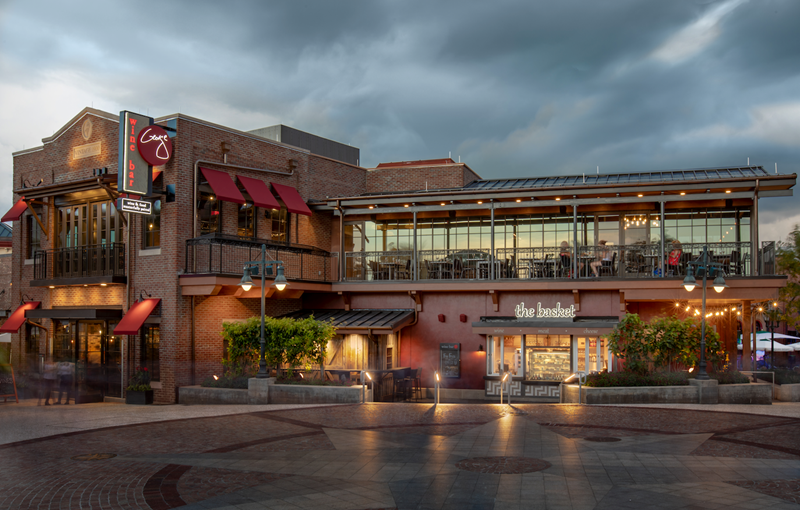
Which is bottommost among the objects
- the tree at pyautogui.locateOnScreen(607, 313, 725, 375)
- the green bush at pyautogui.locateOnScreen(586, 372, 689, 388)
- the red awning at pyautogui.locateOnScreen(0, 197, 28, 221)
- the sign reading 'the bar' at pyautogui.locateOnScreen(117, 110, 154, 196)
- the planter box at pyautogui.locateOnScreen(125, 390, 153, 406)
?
the planter box at pyautogui.locateOnScreen(125, 390, 153, 406)

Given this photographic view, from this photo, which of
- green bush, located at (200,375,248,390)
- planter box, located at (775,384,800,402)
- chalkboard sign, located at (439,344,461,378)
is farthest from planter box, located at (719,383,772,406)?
green bush, located at (200,375,248,390)

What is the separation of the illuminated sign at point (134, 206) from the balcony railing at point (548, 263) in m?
7.90

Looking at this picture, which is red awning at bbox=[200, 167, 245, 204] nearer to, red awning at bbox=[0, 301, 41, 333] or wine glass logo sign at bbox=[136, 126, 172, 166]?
wine glass logo sign at bbox=[136, 126, 172, 166]

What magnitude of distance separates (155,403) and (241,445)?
32.3 feet

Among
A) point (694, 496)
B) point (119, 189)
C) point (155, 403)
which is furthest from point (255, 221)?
point (694, 496)

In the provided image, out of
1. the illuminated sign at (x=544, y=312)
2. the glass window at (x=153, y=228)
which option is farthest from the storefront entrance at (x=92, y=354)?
the illuminated sign at (x=544, y=312)

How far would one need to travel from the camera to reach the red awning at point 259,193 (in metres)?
22.6

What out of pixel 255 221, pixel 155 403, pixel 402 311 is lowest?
pixel 155 403

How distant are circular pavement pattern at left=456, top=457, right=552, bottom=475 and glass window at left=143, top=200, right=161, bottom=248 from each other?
15.0 m

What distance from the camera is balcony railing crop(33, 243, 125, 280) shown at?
22484mm

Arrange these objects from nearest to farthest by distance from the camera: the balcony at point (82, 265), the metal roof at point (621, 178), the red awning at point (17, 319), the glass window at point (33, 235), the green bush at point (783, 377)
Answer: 1. the green bush at point (783, 377)
2. the balcony at point (82, 265)
3. the metal roof at point (621, 178)
4. the red awning at point (17, 319)
5. the glass window at point (33, 235)

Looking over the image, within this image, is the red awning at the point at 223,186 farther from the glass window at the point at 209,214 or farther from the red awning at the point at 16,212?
the red awning at the point at 16,212

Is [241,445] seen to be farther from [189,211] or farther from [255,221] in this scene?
[255,221]

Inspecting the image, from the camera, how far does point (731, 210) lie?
22.7m
